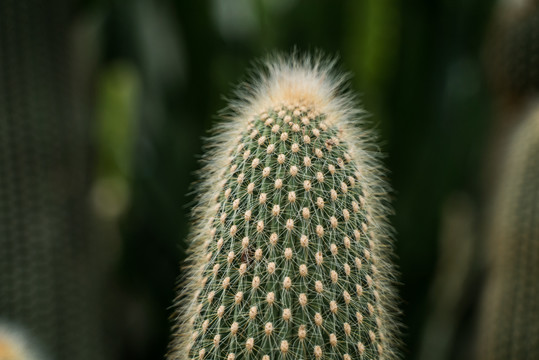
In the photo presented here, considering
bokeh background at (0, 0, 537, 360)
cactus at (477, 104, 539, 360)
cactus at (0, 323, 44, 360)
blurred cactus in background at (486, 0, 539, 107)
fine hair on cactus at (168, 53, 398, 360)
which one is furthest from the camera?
bokeh background at (0, 0, 537, 360)

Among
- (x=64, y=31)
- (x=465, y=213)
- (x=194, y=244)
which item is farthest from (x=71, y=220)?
(x=465, y=213)

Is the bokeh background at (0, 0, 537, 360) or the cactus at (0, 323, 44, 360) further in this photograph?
the bokeh background at (0, 0, 537, 360)

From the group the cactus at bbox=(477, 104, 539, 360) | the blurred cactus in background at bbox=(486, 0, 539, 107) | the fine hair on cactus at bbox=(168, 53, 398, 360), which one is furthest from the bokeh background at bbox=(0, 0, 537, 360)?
the fine hair on cactus at bbox=(168, 53, 398, 360)

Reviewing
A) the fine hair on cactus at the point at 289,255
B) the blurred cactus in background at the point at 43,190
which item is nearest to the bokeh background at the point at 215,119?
the blurred cactus in background at the point at 43,190

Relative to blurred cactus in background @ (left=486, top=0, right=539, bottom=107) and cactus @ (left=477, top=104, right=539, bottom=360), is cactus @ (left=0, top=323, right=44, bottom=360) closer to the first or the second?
cactus @ (left=477, top=104, right=539, bottom=360)

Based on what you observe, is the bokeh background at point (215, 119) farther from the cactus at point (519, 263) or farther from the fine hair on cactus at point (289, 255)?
the fine hair on cactus at point (289, 255)

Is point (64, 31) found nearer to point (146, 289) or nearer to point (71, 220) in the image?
point (71, 220)
